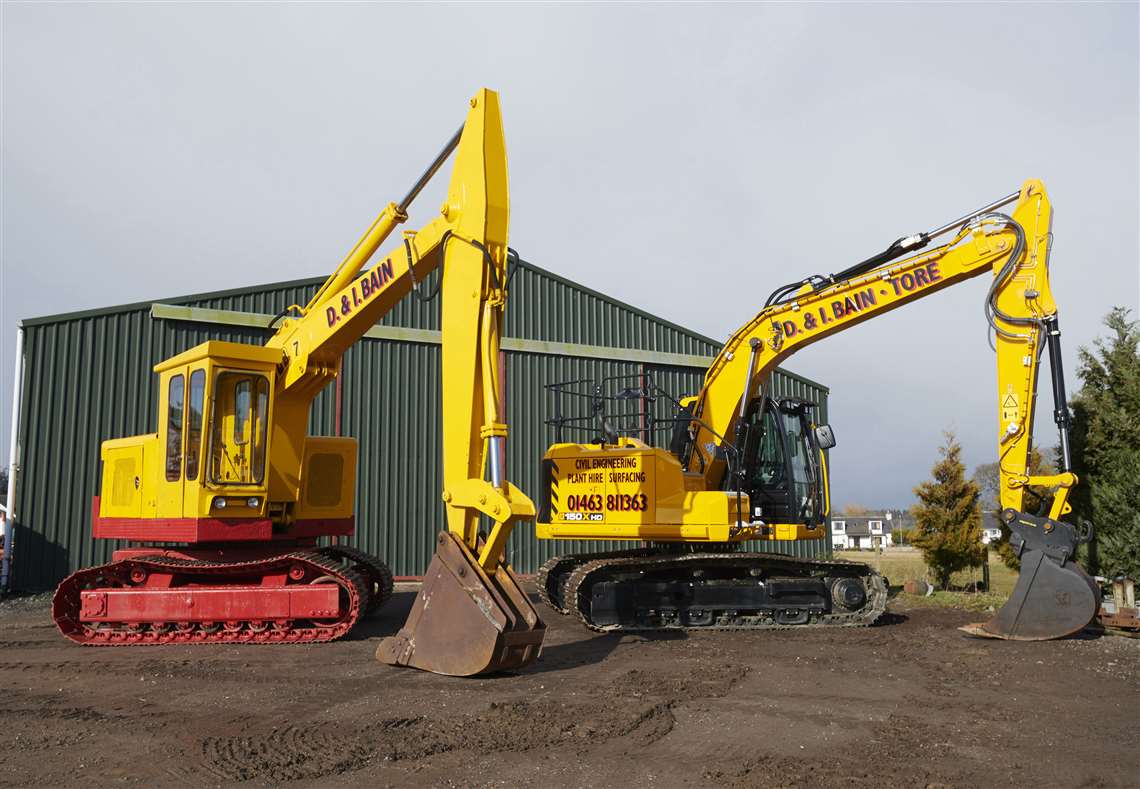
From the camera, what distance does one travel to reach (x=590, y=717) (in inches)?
259

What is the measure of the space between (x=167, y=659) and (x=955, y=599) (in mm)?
12227

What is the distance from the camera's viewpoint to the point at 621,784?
512 centimetres

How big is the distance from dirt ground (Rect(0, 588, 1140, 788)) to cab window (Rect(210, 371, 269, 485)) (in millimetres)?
2086

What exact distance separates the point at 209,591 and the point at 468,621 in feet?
13.9

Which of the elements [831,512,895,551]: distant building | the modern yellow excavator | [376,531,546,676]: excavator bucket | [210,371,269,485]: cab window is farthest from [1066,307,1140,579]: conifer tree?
[831,512,895,551]: distant building

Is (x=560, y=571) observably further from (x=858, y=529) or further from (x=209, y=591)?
(x=858, y=529)

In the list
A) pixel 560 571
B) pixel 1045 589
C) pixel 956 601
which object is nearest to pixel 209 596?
pixel 560 571

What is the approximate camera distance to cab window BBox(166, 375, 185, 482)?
10438 millimetres

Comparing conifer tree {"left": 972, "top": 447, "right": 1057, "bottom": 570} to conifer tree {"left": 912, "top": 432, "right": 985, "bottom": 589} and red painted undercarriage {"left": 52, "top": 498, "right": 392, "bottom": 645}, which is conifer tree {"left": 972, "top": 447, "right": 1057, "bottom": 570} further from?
red painted undercarriage {"left": 52, "top": 498, "right": 392, "bottom": 645}

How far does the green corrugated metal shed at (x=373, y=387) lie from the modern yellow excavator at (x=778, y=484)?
6.22 meters

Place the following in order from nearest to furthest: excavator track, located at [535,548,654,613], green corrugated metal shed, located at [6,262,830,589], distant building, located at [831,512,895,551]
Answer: excavator track, located at [535,548,654,613], green corrugated metal shed, located at [6,262,830,589], distant building, located at [831,512,895,551]

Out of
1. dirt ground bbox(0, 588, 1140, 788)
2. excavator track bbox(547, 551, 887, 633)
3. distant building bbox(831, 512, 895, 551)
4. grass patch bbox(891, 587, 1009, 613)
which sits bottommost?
distant building bbox(831, 512, 895, 551)

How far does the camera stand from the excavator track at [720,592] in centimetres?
1109

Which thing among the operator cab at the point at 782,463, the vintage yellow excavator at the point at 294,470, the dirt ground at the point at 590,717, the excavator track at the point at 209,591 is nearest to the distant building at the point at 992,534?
the operator cab at the point at 782,463
